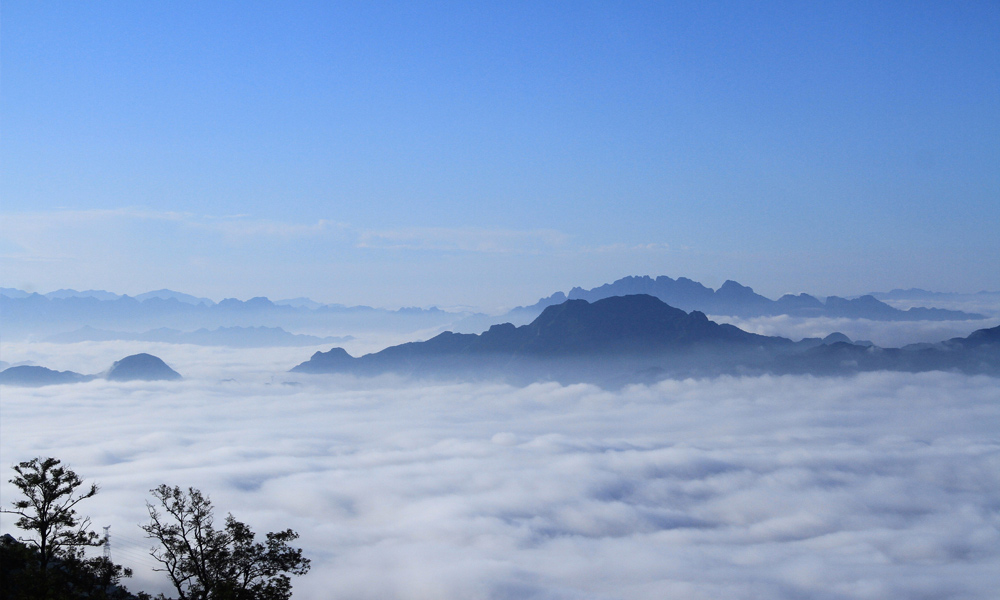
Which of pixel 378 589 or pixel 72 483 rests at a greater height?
pixel 72 483

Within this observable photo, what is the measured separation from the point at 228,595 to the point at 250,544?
4851 millimetres

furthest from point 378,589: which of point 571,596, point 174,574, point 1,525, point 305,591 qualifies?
point 174,574

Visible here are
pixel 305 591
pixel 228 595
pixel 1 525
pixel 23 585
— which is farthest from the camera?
pixel 305 591

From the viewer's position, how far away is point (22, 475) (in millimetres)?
44125

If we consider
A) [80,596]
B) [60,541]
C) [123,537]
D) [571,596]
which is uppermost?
[60,541]

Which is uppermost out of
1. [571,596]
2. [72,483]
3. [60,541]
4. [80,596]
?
[72,483]

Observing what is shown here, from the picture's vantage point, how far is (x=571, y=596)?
199 metres

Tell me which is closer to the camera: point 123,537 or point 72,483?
point 72,483

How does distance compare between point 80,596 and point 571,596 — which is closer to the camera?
point 80,596

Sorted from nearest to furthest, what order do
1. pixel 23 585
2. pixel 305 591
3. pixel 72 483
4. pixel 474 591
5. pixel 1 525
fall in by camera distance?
pixel 23 585 → pixel 72 483 → pixel 1 525 → pixel 305 591 → pixel 474 591

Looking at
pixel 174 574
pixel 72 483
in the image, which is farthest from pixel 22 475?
pixel 174 574

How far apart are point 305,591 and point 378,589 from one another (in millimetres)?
19599

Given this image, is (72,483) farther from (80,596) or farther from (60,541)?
(80,596)

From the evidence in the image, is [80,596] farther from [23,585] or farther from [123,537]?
[123,537]
